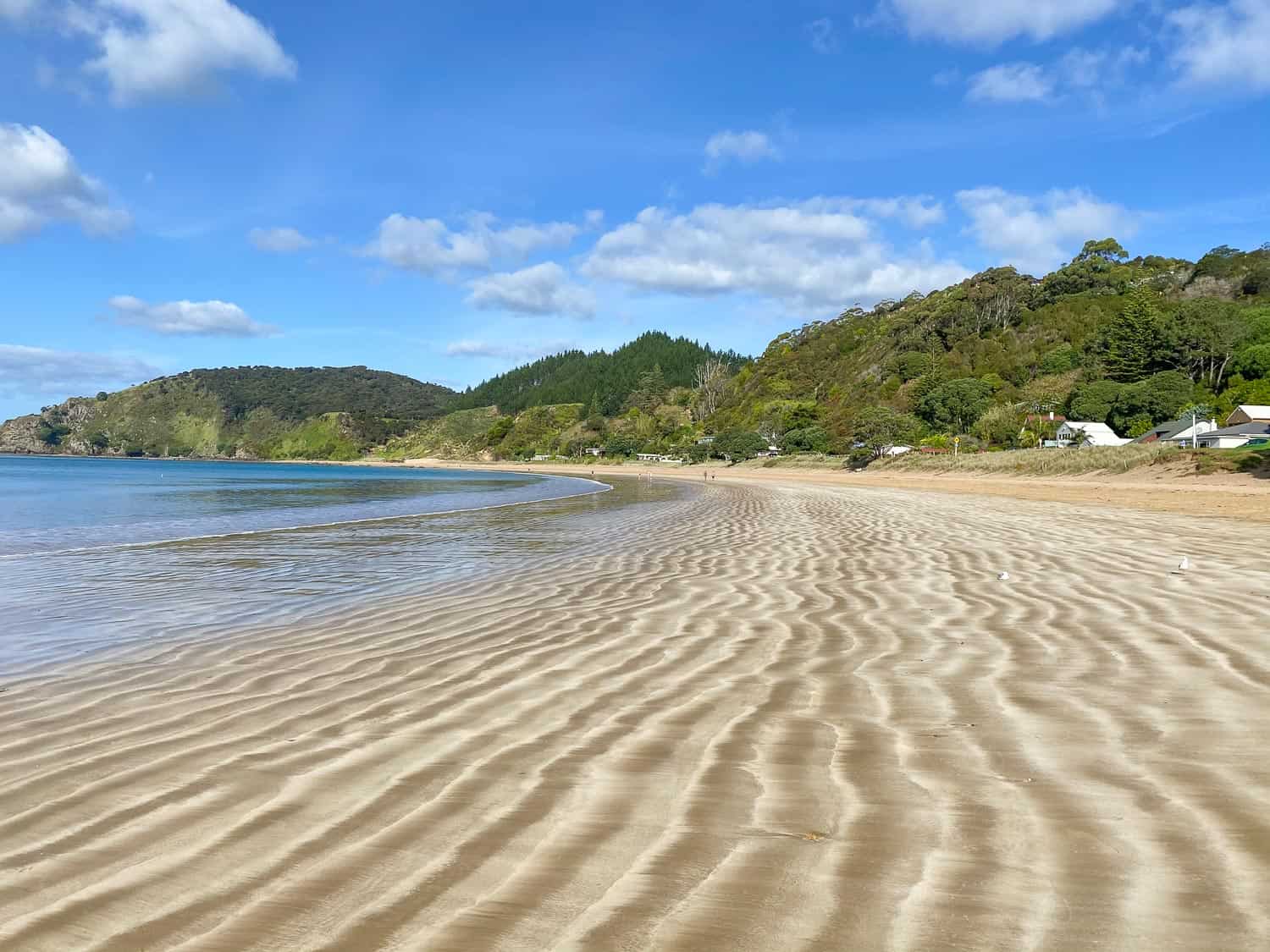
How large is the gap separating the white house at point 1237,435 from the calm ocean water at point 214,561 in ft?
158

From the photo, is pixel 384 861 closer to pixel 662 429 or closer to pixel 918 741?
pixel 918 741

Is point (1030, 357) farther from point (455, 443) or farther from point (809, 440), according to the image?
point (455, 443)

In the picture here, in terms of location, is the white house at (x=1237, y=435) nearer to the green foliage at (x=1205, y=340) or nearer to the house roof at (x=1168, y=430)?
the house roof at (x=1168, y=430)

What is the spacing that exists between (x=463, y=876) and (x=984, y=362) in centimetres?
11331

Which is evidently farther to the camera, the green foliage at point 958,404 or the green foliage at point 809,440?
the green foliage at point 809,440

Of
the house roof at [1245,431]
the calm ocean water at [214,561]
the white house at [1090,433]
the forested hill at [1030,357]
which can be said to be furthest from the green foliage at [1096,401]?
the calm ocean water at [214,561]

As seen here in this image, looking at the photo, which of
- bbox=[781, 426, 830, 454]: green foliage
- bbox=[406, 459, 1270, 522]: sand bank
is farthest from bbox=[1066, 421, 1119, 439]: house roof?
bbox=[781, 426, 830, 454]: green foliage

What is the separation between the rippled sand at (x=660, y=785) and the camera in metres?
2.36

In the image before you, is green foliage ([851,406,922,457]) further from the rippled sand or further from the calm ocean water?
the rippled sand

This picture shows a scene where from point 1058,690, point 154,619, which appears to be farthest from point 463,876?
point 154,619

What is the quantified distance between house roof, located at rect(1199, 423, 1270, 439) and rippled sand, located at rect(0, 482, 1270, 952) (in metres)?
56.8

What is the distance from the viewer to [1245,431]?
173 feet

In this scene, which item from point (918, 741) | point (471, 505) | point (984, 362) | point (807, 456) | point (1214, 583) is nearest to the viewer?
point (918, 741)

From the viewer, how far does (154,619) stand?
8062mm
